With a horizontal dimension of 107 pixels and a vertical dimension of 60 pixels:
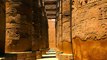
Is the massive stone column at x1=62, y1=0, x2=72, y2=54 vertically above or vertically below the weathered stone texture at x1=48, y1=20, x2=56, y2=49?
above

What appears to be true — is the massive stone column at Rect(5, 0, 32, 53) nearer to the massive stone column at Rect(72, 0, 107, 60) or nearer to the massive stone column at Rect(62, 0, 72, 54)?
the massive stone column at Rect(62, 0, 72, 54)

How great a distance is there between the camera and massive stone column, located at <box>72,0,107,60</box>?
319 centimetres

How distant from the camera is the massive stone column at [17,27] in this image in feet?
29.9

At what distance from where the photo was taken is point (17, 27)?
9.29m

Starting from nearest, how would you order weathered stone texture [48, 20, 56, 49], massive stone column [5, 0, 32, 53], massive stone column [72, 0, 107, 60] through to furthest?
massive stone column [72, 0, 107, 60] < massive stone column [5, 0, 32, 53] < weathered stone texture [48, 20, 56, 49]

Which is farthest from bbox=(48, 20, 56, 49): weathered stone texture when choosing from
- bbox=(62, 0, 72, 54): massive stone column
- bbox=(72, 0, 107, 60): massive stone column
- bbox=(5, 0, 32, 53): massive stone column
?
bbox=(72, 0, 107, 60): massive stone column

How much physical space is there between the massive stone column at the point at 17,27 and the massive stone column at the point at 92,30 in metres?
5.52

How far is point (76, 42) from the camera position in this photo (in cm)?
422

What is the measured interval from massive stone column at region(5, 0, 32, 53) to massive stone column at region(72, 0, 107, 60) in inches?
217

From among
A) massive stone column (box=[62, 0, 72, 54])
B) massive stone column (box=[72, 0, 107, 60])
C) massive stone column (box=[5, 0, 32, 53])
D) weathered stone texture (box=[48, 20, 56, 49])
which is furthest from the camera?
weathered stone texture (box=[48, 20, 56, 49])

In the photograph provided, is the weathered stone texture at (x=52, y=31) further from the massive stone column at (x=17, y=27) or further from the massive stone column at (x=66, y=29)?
the massive stone column at (x=17, y=27)

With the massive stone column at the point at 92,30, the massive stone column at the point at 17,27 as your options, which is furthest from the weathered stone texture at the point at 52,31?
the massive stone column at the point at 92,30

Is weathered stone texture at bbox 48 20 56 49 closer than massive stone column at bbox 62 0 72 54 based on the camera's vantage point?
No

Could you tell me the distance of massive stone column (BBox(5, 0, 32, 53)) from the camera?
9125mm
